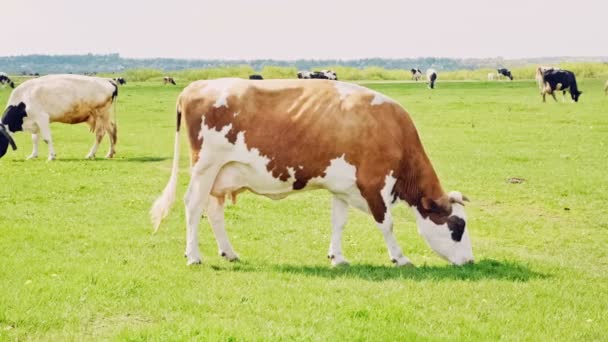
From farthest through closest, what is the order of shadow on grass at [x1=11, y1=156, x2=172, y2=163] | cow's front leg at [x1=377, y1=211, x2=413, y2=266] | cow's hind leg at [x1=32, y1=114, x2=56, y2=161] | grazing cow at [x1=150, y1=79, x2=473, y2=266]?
cow's hind leg at [x1=32, y1=114, x2=56, y2=161], shadow on grass at [x1=11, y1=156, x2=172, y2=163], cow's front leg at [x1=377, y1=211, x2=413, y2=266], grazing cow at [x1=150, y1=79, x2=473, y2=266]

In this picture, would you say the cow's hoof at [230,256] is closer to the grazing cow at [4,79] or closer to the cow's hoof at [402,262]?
the cow's hoof at [402,262]

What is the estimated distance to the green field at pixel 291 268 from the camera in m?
8.04

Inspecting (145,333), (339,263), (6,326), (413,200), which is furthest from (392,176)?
(6,326)

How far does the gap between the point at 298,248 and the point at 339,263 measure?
144cm

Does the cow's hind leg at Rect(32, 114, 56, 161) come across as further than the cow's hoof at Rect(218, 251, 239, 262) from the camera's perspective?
Yes

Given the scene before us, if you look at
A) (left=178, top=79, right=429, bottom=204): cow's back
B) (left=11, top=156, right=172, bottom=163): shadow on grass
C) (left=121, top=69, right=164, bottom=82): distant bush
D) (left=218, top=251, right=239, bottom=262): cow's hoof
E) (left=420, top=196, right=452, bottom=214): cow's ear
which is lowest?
(left=121, top=69, right=164, bottom=82): distant bush

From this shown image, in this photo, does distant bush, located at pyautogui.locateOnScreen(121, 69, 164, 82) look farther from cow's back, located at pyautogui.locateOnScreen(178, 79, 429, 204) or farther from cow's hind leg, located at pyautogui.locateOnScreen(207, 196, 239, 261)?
cow's back, located at pyautogui.locateOnScreen(178, 79, 429, 204)

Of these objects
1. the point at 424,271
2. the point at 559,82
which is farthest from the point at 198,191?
the point at 559,82

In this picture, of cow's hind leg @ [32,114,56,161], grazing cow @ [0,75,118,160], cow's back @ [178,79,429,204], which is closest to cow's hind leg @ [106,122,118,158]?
grazing cow @ [0,75,118,160]

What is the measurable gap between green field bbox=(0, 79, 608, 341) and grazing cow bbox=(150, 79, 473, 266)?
669 mm

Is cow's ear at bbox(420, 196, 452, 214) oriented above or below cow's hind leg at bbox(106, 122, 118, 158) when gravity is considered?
above

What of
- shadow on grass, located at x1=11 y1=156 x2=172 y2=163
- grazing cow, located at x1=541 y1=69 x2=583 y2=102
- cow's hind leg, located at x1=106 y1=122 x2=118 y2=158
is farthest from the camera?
grazing cow, located at x1=541 y1=69 x2=583 y2=102

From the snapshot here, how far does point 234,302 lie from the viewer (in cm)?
873

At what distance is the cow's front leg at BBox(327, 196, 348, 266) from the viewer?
1109 cm
